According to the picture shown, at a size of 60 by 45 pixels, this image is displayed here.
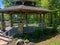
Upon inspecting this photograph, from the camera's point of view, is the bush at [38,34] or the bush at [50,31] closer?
the bush at [38,34]

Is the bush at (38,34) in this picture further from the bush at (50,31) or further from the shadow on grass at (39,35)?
the bush at (50,31)

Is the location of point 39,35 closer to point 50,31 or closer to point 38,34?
point 38,34

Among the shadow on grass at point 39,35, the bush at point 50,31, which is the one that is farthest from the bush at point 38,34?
the bush at point 50,31

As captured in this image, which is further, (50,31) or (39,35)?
(50,31)

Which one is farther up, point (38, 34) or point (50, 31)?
point (38, 34)

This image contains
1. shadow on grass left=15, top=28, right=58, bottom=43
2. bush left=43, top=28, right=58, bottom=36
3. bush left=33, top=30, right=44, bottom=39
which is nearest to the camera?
shadow on grass left=15, top=28, right=58, bottom=43

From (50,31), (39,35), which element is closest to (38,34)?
(39,35)

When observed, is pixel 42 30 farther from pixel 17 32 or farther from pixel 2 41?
pixel 2 41

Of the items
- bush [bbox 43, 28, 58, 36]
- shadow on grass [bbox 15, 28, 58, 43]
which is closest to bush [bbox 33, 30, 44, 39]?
shadow on grass [bbox 15, 28, 58, 43]

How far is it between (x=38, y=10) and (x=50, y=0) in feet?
38.2

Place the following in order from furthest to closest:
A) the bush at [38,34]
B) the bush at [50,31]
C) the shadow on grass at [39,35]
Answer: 1. the bush at [50,31]
2. the bush at [38,34]
3. the shadow on grass at [39,35]

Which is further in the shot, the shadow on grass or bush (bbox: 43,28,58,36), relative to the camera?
bush (bbox: 43,28,58,36)

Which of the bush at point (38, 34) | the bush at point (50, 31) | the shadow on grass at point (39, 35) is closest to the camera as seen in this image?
the shadow on grass at point (39, 35)

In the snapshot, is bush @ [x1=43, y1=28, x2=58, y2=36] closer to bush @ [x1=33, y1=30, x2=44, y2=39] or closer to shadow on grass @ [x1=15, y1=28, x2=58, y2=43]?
shadow on grass @ [x1=15, y1=28, x2=58, y2=43]
